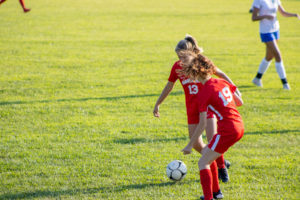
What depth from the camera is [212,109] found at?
14.5 feet

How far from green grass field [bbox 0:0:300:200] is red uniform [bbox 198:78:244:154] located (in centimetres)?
98

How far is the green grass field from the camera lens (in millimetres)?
5293

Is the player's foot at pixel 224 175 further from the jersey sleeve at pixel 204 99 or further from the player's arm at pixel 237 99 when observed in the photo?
the jersey sleeve at pixel 204 99

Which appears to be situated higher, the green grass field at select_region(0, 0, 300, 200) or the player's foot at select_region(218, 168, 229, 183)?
the green grass field at select_region(0, 0, 300, 200)

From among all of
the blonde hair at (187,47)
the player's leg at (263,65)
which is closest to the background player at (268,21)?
the player's leg at (263,65)

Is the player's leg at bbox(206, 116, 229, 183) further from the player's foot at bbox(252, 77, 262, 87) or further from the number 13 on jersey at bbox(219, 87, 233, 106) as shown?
the player's foot at bbox(252, 77, 262, 87)

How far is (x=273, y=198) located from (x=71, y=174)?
2.81m

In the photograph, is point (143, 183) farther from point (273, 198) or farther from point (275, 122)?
point (275, 122)

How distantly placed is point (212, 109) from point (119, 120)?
3833 mm

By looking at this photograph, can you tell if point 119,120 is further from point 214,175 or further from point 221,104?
point 221,104

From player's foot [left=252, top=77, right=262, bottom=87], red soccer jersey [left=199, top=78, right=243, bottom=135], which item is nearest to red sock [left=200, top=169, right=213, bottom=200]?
red soccer jersey [left=199, top=78, right=243, bottom=135]

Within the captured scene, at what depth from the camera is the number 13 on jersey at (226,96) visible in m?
4.32

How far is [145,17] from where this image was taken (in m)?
26.3

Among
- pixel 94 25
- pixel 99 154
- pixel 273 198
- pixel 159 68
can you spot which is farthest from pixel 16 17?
pixel 273 198
